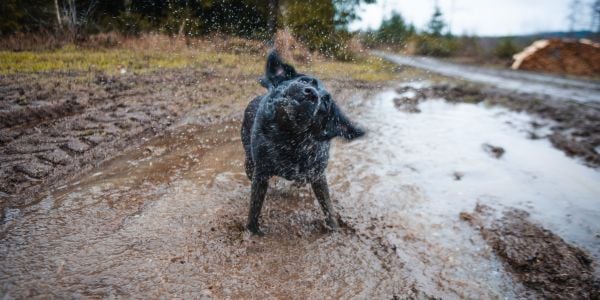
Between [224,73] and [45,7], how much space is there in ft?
38.4

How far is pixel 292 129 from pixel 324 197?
93 centimetres

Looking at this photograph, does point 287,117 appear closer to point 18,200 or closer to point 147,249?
point 147,249

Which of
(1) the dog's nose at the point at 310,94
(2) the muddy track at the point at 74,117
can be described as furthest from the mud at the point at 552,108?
(2) the muddy track at the point at 74,117

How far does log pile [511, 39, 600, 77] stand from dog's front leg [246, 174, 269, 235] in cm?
1809

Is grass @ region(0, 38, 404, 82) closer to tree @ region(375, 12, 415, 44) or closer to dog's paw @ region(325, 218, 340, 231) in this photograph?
dog's paw @ region(325, 218, 340, 231)

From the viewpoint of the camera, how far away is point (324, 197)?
120 inches

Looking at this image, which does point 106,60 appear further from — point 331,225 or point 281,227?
point 331,225

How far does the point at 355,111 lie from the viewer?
821 cm

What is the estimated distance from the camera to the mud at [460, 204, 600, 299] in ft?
8.24

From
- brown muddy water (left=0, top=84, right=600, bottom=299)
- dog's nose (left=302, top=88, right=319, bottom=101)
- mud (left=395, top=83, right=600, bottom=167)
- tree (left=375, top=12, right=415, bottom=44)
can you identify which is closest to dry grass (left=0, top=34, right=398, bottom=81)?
mud (left=395, top=83, right=600, bottom=167)

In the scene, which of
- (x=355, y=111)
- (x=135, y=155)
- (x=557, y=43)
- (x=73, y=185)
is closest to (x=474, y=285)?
(x=73, y=185)

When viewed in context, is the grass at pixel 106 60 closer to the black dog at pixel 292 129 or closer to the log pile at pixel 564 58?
the black dog at pixel 292 129

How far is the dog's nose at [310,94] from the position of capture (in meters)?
2.08

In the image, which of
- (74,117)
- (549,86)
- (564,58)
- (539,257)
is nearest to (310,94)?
(539,257)
